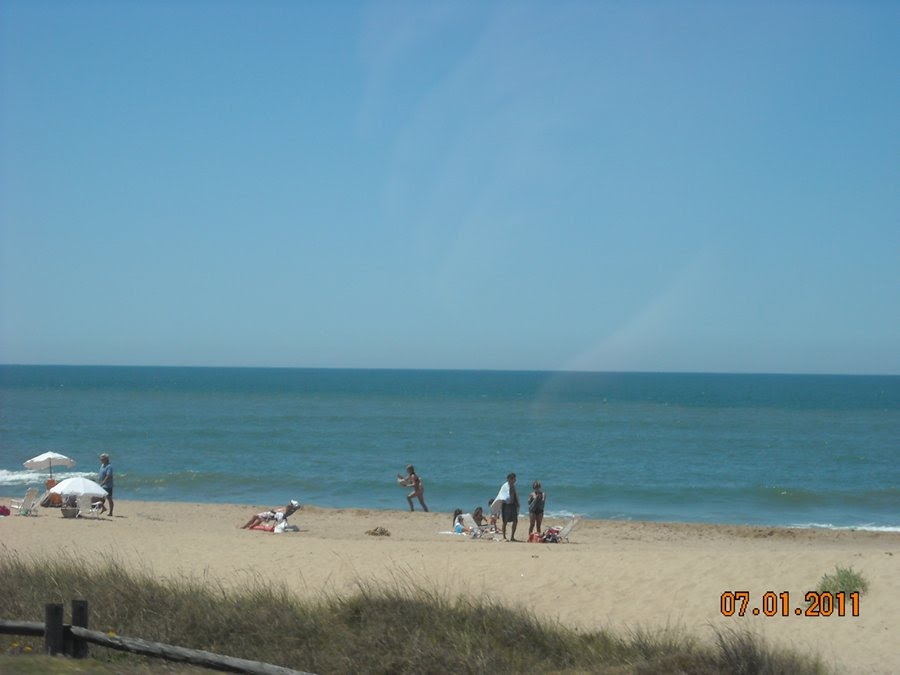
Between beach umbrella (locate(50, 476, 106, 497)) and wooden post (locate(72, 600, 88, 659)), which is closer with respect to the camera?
wooden post (locate(72, 600, 88, 659))

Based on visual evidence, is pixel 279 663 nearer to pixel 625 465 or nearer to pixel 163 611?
pixel 163 611

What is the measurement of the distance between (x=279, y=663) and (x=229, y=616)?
3.08ft

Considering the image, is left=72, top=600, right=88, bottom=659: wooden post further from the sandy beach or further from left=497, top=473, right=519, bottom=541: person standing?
left=497, top=473, right=519, bottom=541: person standing

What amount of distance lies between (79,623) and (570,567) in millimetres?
8082

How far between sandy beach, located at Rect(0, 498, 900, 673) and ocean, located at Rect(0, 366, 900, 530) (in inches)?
298

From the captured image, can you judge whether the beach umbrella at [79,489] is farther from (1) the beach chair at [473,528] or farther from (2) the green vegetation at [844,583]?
(2) the green vegetation at [844,583]

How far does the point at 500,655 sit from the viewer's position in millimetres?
7859

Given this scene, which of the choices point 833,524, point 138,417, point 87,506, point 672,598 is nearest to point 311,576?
point 672,598

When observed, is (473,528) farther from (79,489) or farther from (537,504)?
(79,489)

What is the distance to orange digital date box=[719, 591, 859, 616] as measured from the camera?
10.9 m

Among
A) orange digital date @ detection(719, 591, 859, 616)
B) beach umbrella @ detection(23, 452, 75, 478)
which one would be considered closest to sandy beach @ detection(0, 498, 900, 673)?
orange digital date @ detection(719, 591, 859, 616)

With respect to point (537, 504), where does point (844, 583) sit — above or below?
above

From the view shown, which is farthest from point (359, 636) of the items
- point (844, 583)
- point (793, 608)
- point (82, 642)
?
point (844, 583)

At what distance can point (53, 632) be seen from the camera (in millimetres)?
7023
